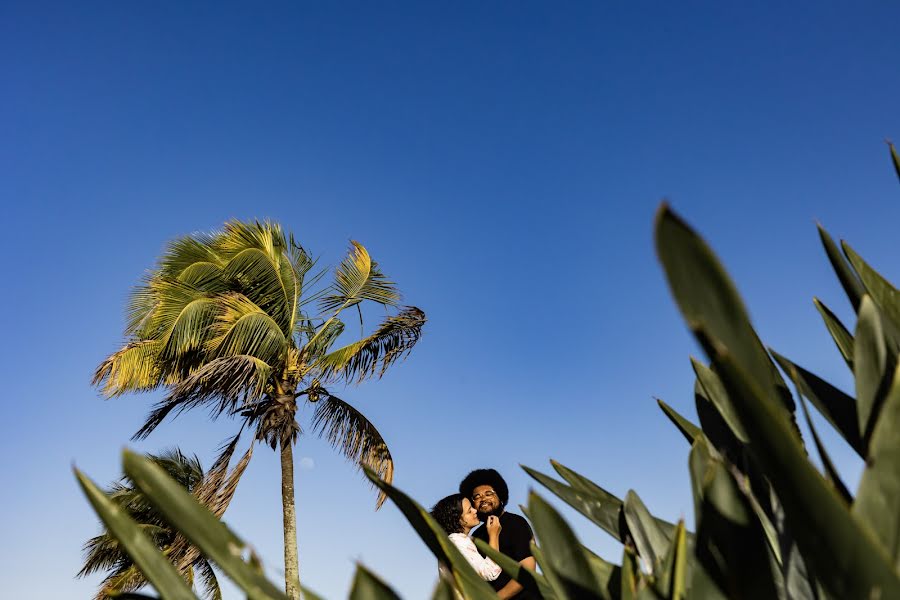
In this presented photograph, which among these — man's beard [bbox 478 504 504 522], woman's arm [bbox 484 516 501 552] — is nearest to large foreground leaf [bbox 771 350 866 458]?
woman's arm [bbox 484 516 501 552]

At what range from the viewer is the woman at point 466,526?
3113 mm

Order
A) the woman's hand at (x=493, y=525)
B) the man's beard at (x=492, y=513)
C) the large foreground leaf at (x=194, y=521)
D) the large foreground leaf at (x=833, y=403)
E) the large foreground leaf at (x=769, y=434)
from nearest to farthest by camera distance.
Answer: the large foreground leaf at (x=769, y=434) < the large foreground leaf at (x=194, y=521) < the large foreground leaf at (x=833, y=403) < the woman's hand at (x=493, y=525) < the man's beard at (x=492, y=513)

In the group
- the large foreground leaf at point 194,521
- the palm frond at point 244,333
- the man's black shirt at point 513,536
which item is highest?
the palm frond at point 244,333

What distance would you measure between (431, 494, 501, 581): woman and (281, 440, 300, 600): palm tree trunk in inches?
259

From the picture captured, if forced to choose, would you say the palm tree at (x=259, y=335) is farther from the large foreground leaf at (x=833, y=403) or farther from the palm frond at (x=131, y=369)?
the large foreground leaf at (x=833, y=403)

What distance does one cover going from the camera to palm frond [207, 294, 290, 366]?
32.4ft

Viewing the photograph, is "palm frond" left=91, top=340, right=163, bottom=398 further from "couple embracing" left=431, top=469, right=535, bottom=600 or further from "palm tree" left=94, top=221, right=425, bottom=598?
"couple embracing" left=431, top=469, right=535, bottom=600

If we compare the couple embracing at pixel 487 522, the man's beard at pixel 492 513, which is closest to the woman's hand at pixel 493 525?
the couple embracing at pixel 487 522

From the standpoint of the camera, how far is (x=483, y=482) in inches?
139

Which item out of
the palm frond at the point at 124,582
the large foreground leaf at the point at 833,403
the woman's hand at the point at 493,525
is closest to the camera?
the large foreground leaf at the point at 833,403

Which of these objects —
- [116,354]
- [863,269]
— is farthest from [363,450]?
[863,269]

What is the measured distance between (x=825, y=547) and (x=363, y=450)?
10715mm

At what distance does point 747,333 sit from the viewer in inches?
15.1

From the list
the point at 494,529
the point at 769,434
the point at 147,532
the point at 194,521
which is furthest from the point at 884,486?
the point at 147,532
